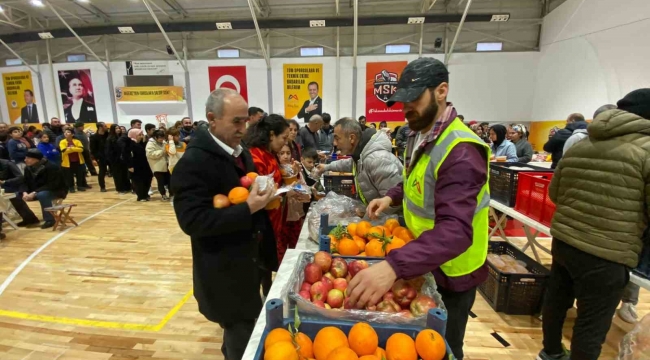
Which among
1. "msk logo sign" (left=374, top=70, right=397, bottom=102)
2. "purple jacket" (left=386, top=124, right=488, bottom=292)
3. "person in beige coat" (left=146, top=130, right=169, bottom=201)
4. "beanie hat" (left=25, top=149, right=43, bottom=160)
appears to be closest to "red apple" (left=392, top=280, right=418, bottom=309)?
"purple jacket" (left=386, top=124, right=488, bottom=292)

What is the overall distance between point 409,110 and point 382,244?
23.3 inches

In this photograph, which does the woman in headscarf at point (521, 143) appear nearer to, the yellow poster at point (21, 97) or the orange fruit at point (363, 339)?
the orange fruit at point (363, 339)

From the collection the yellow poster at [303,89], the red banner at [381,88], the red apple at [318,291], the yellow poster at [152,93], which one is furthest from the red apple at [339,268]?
the yellow poster at [152,93]

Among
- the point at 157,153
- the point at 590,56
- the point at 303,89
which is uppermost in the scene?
the point at 590,56

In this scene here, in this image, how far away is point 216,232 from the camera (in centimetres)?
133

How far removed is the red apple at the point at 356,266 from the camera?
3.89ft

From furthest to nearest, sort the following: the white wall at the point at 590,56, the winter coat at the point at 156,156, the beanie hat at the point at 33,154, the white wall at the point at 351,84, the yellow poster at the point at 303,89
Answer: the yellow poster at the point at 303,89
the white wall at the point at 351,84
the white wall at the point at 590,56
the winter coat at the point at 156,156
the beanie hat at the point at 33,154

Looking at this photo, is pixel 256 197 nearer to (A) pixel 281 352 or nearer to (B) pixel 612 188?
(A) pixel 281 352

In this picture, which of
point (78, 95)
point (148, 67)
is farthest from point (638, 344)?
point (78, 95)

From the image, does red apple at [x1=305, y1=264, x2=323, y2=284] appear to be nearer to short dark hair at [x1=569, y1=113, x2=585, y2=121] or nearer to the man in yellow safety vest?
the man in yellow safety vest

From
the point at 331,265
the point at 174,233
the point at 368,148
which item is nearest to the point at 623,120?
the point at 368,148

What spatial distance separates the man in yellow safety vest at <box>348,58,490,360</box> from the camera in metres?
0.87

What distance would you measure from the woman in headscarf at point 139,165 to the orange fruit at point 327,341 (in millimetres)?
7090

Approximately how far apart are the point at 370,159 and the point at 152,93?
12.5 meters
